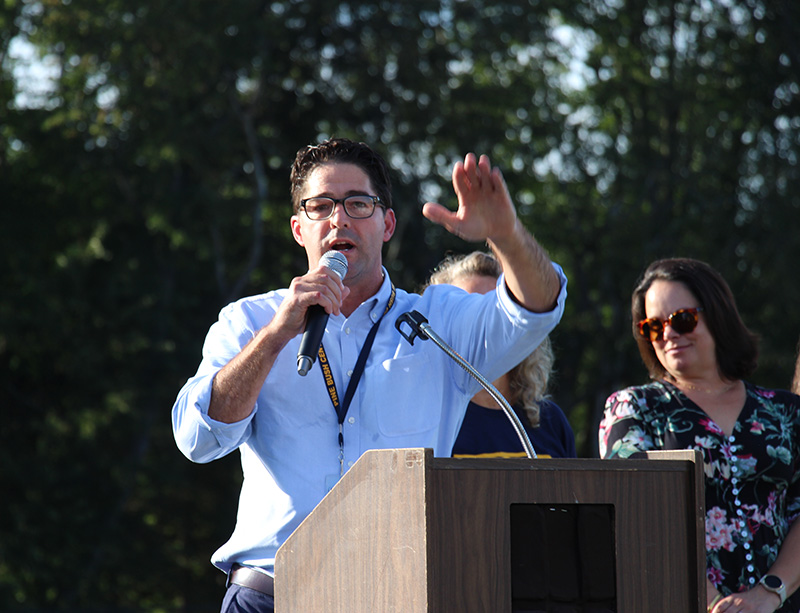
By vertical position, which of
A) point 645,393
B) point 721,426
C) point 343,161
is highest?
point 343,161

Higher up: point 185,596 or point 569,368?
point 569,368

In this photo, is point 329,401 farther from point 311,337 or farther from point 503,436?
point 503,436

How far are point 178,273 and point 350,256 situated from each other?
12.4m

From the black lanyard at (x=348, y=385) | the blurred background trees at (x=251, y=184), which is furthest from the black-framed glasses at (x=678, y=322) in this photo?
the blurred background trees at (x=251, y=184)

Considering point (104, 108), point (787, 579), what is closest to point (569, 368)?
point (104, 108)

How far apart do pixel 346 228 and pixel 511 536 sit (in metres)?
1.02

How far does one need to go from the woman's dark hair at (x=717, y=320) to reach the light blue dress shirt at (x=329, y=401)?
1091 millimetres

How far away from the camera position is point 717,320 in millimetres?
3484

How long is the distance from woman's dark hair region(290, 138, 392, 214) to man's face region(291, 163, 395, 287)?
2 centimetres

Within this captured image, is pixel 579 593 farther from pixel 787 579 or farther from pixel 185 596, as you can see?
pixel 185 596

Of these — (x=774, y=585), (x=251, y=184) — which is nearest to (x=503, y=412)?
(x=774, y=585)

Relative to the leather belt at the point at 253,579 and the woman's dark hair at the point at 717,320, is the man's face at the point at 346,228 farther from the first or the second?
the woman's dark hair at the point at 717,320

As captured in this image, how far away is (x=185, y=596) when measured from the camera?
1484cm

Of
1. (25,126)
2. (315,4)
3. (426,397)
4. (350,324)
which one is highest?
(315,4)
